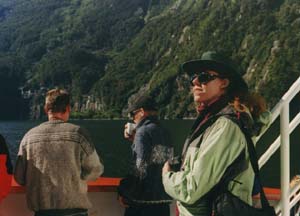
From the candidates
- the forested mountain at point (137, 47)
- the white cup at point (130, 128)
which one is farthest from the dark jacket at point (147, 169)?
the forested mountain at point (137, 47)

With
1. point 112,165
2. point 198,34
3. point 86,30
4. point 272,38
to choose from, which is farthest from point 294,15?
point 112,165

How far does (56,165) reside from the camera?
257 cm

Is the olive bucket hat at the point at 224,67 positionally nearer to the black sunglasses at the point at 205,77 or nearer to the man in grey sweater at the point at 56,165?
the black sunglasses at the point at 205,77

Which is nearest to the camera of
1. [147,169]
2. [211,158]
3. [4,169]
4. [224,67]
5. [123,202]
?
[211,158]

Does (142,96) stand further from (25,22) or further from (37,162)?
(25,22)

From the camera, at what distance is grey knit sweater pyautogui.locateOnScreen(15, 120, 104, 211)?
2561 millimetres

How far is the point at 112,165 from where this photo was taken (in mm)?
49125

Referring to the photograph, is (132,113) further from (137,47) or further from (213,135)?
(137,47)

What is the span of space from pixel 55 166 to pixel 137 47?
508ft

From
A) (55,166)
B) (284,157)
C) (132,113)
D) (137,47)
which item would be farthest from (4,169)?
(137,47)

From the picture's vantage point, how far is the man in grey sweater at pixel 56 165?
8.40 ft

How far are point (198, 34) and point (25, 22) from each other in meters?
74.3

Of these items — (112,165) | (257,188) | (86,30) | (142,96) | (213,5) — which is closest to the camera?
(257,188)

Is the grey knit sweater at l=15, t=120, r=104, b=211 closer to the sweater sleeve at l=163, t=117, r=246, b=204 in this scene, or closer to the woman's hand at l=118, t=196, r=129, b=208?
the woman's hand at l=118, t=196, r=129, b=208
